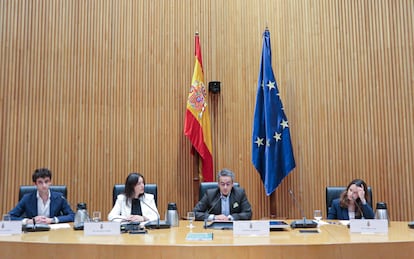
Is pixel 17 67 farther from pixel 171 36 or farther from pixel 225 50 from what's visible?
pixel 225 50

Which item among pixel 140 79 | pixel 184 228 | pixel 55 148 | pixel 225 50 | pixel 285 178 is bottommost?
pixel 184 228

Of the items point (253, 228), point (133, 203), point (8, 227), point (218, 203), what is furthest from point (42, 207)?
point (253, 228)

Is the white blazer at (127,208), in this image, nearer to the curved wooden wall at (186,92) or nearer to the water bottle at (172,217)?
the water bottle at (172,217)

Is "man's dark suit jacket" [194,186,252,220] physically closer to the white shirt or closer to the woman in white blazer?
the woman in white blazer

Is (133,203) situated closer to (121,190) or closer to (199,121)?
(121,190)

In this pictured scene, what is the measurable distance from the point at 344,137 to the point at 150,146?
2.59 meters

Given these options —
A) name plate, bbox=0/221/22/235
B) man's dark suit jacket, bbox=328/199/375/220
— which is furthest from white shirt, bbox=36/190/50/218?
man's dark suit jacket, bbox=328/199/375/220

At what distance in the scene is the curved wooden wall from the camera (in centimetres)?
484

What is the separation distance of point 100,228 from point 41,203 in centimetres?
143

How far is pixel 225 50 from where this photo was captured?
5367 mm

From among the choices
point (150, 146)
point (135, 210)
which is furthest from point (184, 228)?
point (150, 146)

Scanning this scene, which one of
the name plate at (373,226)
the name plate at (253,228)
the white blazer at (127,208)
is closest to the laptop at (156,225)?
the white blazer at (127,208)

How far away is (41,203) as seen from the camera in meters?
3.55

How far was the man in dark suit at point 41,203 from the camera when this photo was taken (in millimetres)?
3477
